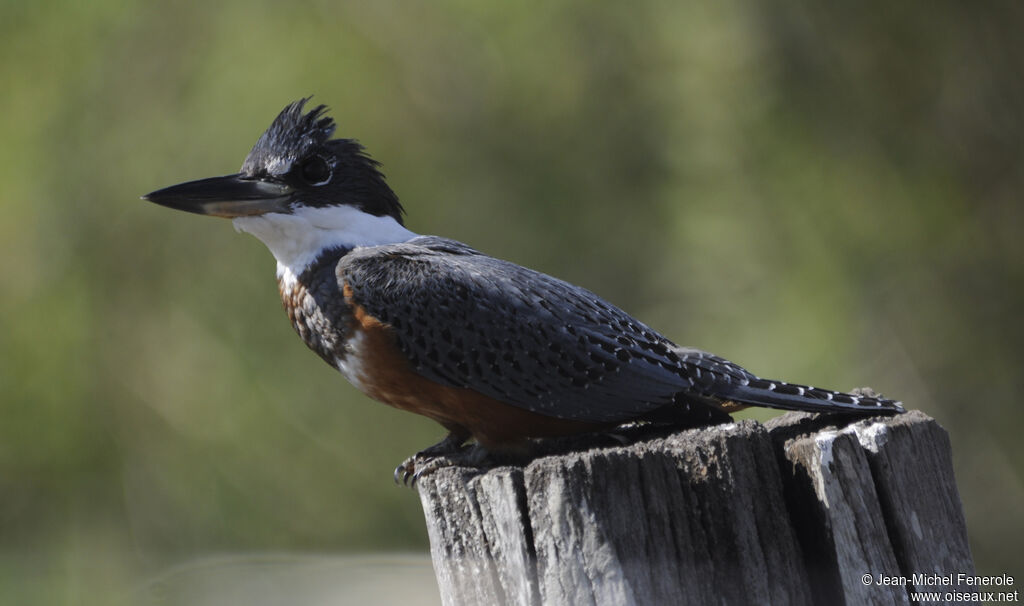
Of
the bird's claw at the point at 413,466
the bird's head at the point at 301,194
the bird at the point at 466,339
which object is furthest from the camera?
the bird's head at the point at 301,194

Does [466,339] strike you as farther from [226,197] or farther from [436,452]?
[226,197]

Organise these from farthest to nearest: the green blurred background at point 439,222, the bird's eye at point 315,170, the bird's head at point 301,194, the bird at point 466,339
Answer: the green blurred background at point 439,222 < the bird's eye at point 315,170 < the bird's head at point 301,194 < the bird at point 466,339

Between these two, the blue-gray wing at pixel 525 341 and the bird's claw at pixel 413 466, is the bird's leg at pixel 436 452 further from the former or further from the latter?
the blue-gray wing at pixel 525 341

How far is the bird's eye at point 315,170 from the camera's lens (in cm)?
272

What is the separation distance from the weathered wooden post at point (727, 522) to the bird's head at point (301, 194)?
1.20 metres

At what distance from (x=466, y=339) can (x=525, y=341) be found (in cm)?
15

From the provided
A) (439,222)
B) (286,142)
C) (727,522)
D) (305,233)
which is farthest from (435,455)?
(439,222)

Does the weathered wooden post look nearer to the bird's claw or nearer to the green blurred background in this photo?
the bird's claw

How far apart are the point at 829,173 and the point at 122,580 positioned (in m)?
4.71

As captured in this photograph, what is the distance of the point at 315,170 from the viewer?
2744mm

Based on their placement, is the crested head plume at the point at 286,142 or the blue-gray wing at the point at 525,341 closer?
the blue-gray wing at the point at 525,341

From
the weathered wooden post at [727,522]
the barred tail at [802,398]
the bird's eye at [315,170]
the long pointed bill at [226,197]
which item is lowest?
the weathered wooden post at [727,522]

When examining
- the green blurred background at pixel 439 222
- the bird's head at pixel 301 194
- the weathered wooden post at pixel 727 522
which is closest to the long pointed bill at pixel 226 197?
the bird's head at pixel 301 194

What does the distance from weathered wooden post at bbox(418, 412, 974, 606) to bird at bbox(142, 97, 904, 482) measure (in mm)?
361
